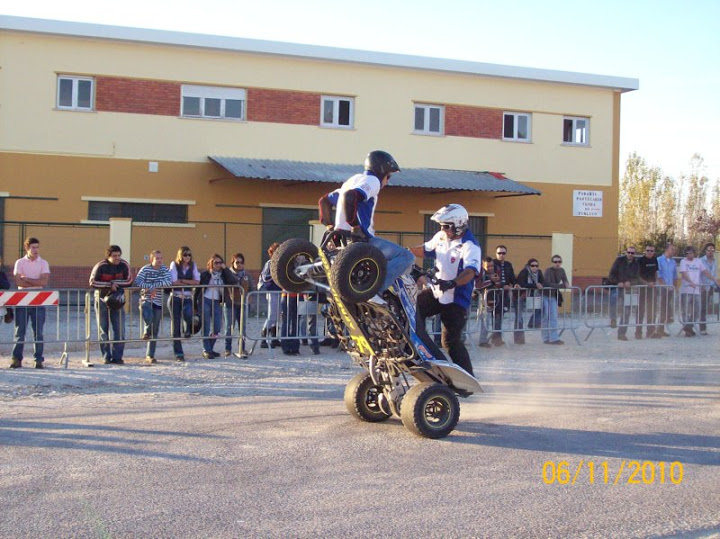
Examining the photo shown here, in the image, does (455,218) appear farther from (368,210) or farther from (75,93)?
(75,93)

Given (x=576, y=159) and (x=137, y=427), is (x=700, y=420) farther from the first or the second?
(x=576, y=159)

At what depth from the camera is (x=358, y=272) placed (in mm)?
6324

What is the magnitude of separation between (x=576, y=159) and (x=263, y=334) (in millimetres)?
16590

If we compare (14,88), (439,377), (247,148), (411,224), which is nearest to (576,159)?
(411,224)

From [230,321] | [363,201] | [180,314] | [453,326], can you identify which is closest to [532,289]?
[230,321]

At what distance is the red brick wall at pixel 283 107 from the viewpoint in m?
22.8

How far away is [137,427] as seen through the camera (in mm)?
7312

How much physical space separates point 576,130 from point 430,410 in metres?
21.3

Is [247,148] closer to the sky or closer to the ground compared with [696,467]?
closer to the sky

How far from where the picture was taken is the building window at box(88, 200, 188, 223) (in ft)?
70.8
